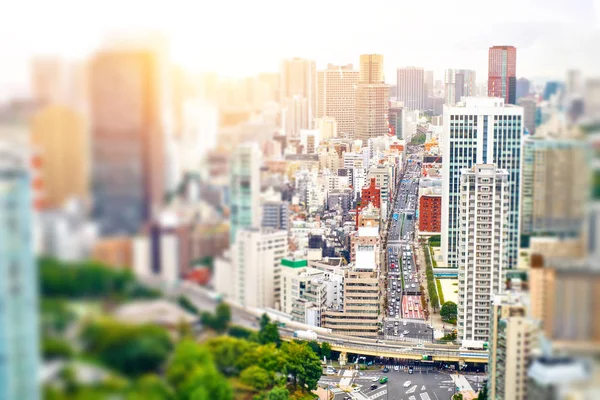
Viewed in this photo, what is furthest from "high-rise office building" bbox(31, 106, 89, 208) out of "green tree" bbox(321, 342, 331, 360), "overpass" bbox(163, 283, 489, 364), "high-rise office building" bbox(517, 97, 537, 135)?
"high-rise office building" bbox(517, 97, 537, 135)

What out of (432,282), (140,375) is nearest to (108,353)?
(140,375)

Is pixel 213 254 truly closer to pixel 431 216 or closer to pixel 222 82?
pixel 222 82

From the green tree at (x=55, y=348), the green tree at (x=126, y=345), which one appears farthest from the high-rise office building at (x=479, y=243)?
the green tree at (x=55, y=348)

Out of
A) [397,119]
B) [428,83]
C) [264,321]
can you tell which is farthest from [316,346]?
[397,119]

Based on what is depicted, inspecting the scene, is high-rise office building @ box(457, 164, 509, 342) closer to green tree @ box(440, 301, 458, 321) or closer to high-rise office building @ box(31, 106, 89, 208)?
green tree @ box(440, 301, 458, 321)

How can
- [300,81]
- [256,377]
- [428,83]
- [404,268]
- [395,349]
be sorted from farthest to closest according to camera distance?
[428,83] → [300,81] → [404,268] → [395,349] → [256,377]

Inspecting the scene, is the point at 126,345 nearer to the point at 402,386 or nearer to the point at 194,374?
the point at 194,374

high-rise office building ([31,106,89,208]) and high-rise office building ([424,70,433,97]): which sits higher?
high-rise office building ([424,70,433,97])
